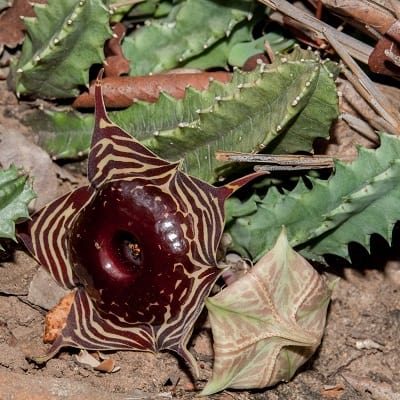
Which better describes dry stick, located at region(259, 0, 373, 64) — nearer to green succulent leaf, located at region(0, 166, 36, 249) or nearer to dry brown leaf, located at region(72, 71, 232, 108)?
dry brown leaf, located at region(72, 71, 232, 108)

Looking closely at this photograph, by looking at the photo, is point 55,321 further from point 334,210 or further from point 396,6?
point 396,6

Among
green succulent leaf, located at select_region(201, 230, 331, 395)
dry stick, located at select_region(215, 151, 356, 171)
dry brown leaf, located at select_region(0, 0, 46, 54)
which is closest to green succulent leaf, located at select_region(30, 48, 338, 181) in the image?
dry stick, located at select_region(215, 151, 356, 171)

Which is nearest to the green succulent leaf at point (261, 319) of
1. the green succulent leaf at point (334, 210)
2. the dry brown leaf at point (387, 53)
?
the green succulent leaf at point (334, 210)

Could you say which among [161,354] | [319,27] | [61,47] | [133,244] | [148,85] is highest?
[319,27]

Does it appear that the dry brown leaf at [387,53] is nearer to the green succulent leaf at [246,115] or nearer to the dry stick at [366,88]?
the dry stick at [366,88]

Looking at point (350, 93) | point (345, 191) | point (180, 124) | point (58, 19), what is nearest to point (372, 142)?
point (350, 93)

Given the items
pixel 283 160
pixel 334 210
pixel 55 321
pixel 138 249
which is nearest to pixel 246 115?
pixel 283 160
